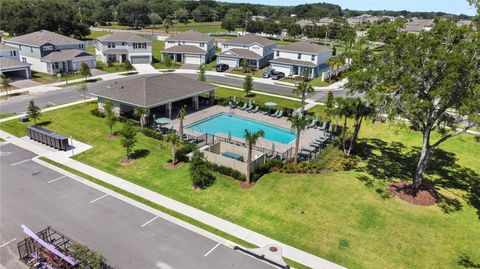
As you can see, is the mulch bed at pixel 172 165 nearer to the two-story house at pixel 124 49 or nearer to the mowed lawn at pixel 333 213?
the mowed lawn at pixel 333 213

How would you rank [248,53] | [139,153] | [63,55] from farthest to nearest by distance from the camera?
[248,53]
[63,55]
[139,153]

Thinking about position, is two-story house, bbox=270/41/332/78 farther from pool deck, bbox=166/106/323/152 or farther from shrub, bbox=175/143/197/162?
shrub, bbox=175/143/197/162

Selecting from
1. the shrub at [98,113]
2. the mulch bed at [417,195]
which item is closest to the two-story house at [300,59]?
the shrub at [98,113]

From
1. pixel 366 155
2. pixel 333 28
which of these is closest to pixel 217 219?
pixel 366 155

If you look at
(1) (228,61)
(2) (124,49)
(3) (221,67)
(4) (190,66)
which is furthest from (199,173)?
(2) (124,49)

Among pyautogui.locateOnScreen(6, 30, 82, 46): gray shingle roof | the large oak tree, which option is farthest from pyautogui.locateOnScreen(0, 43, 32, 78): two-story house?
the large oak tree

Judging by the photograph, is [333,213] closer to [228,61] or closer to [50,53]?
[228,61]
